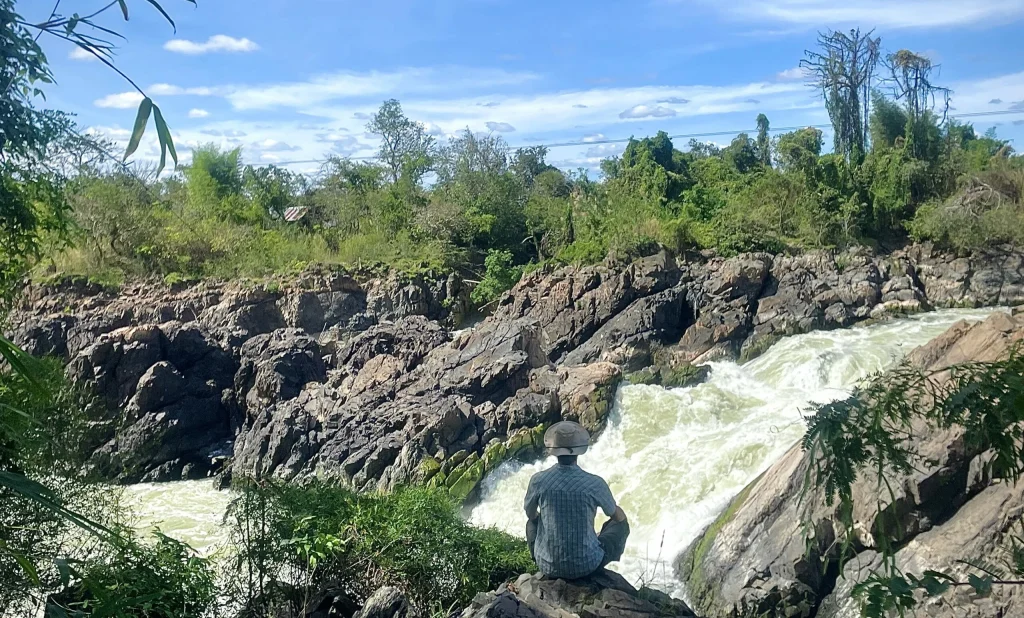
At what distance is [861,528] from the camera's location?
20.0 ft

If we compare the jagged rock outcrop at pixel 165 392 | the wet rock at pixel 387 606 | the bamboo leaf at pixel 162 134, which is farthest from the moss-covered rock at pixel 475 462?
the bamboo leaf at pixel 162 134

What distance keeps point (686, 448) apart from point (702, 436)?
20.6 inches

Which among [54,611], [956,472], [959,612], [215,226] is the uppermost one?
[215,226]

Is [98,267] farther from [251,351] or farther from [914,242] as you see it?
[914,242]

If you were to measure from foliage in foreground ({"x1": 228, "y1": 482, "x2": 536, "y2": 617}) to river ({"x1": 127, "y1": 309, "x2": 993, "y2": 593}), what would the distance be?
106 inches

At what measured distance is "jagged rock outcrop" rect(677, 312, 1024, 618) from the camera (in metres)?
5.36

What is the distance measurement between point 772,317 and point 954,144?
35.9 feet

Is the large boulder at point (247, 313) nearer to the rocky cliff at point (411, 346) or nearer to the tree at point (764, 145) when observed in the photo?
the rocky cliff at point (411, 346)

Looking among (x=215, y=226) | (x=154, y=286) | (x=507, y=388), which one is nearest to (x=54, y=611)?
(x=507, y=388)

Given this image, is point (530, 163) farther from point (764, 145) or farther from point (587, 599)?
point (587, 599)

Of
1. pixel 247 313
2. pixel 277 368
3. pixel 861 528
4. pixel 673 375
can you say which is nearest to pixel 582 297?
pixel 673 375

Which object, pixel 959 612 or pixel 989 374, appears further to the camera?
pixel 959 612

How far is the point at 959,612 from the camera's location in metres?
4.98

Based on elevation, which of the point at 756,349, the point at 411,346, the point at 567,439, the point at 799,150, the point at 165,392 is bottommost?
the point at 756,349
